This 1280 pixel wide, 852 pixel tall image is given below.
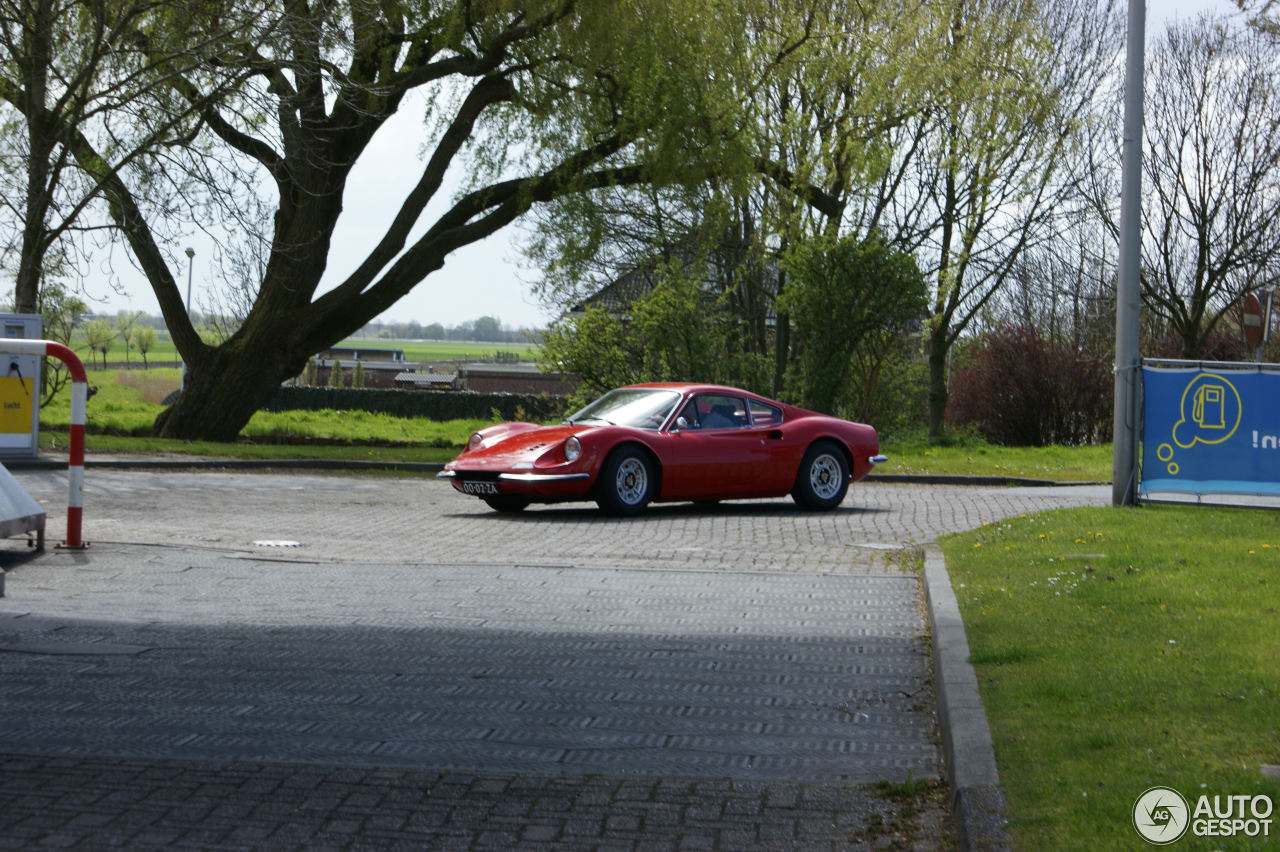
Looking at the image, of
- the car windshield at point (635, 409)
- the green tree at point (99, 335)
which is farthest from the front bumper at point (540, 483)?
the green tree at point (99, 335)

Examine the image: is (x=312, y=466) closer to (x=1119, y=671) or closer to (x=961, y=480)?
(x=961, y=480)

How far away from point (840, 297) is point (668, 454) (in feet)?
39.1

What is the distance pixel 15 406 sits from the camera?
17078 millimetres

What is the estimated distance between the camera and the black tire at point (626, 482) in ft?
43.0

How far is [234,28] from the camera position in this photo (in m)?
15.1

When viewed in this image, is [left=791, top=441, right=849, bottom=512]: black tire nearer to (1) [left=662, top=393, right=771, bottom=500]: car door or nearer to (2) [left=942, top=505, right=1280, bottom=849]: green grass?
(1) [left=662, top=393, right=771, bottom=500]: car door

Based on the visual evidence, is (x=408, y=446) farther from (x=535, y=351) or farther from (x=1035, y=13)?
(x=1035, y=13)

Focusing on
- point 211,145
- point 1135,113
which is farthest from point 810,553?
point 211,145

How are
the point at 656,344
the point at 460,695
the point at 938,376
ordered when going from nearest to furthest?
the point at 460,695
the point at 656,344
the point at 938,376

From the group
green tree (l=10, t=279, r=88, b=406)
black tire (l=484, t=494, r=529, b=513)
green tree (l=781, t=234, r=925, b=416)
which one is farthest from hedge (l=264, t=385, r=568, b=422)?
black tire (l=484, t=494, r=529, b=513)

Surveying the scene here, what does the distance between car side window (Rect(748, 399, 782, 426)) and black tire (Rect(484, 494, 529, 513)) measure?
260cm

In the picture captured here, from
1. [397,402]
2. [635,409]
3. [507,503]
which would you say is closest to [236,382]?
[507,503]

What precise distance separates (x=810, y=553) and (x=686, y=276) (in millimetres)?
15677

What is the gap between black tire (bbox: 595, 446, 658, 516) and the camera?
13.1 meters
